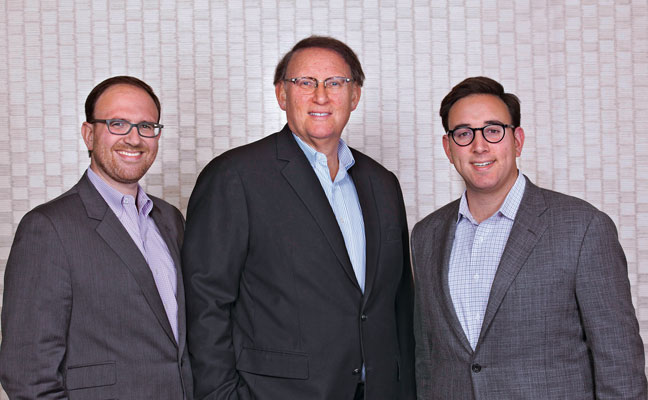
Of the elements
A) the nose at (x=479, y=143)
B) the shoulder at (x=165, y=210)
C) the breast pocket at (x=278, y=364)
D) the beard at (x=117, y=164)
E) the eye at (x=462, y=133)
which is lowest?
the breast pocket at (x=278, y=364)

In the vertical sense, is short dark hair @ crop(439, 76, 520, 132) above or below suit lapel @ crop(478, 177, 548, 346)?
above

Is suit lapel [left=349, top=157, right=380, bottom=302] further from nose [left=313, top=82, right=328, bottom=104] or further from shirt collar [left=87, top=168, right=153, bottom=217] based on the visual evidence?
shirt collar [left=87, top=168, right=153, bottom=217]

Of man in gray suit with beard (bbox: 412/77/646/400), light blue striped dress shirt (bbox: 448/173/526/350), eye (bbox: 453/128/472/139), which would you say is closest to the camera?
man in gray suit with beard (bbox: 412/77/646/400)

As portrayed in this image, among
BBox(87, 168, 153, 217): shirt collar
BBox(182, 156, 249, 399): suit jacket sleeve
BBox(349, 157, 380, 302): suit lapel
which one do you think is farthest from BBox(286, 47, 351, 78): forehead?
BBox(87, 168, 153, 217): shirt collar

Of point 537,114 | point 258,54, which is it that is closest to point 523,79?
point 537,114

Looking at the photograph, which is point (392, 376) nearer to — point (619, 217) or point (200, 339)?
point (200, 339)

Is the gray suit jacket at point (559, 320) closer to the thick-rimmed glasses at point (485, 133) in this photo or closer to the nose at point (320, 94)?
the thick-rimmed glasses at point (485, 133)

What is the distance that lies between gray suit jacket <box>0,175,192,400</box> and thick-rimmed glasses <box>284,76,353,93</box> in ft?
2.18

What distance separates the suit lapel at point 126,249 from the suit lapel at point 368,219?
22.6 inches

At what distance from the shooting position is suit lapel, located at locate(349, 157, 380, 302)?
6.47 feet

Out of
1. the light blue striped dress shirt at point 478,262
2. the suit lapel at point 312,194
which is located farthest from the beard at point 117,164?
the light blue striped dress shirt at point 478,262

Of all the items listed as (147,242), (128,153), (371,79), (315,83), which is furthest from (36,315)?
(371,79)

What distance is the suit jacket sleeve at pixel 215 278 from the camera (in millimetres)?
1829

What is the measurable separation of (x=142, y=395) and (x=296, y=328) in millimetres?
437
